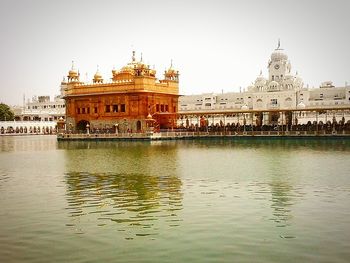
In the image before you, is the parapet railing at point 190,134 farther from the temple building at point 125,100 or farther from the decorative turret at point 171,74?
the decorative turret at point 171,74

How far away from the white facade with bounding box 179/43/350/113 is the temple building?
28.1 meters

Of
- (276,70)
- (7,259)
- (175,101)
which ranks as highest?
(276,70)

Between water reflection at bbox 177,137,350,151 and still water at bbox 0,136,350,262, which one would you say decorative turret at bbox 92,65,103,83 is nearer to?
water reflection at bbox 177,137,350,151

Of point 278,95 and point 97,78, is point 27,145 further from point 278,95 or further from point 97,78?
point 278,95

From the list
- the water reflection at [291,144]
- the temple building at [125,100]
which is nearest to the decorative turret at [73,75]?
the temple building at [125,100]

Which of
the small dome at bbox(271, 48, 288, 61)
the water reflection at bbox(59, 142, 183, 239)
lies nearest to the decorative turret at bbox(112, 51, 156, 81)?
the water reflection at bbox(59, 142, 183, 239)

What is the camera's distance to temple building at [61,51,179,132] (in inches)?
2285

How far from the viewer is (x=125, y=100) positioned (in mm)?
58906

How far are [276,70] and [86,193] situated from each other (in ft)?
289

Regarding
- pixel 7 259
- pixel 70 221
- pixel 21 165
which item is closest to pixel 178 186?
pixel 70 221

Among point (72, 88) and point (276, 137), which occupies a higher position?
point (72, 88)

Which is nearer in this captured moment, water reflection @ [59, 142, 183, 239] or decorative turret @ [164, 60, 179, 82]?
water reflection @ [59, 142, 183, 239]

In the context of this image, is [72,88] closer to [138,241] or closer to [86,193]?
[86,193]

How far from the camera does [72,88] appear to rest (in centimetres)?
6456
